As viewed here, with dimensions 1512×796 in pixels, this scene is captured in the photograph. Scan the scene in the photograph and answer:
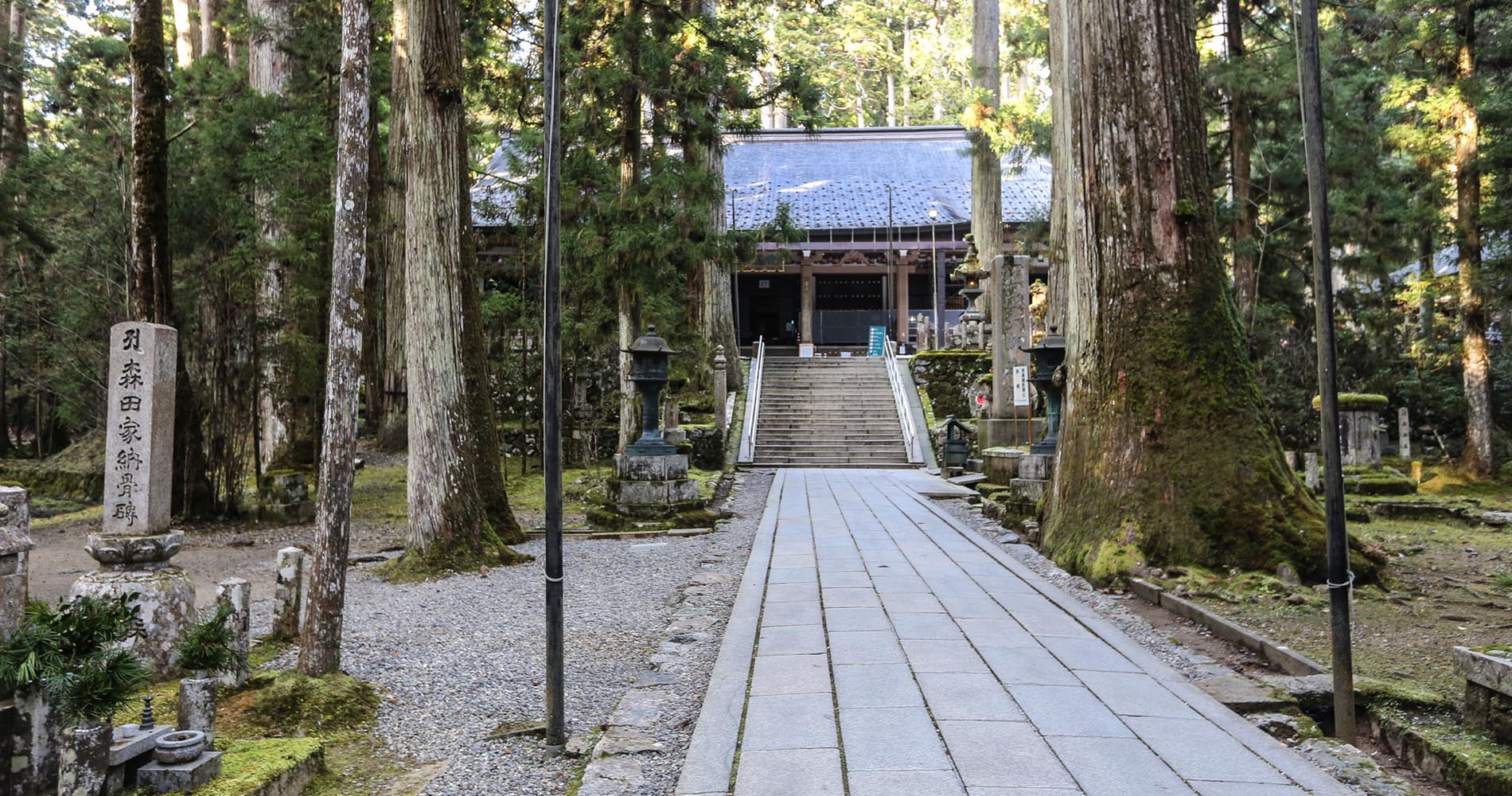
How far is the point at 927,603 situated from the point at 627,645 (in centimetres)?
171

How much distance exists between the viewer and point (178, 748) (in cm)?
265

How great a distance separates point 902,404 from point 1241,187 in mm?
8071

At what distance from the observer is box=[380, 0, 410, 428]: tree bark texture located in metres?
10.1

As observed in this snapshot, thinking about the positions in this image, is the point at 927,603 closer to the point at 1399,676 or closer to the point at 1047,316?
the point at 1399,676

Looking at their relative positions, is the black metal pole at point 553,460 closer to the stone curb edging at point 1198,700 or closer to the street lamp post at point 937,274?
the stone curb edging at point 1198,700

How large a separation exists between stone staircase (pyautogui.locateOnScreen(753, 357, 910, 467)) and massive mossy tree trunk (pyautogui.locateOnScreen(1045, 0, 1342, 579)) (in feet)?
36.0

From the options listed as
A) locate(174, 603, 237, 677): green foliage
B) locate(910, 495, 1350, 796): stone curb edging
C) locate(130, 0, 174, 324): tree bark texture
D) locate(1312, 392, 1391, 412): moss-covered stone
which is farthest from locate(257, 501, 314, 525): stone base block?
locate(1312, 392, 1391, 412): moss-covered stone

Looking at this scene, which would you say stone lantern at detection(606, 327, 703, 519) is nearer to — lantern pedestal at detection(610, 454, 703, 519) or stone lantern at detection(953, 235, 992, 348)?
lantern pedestal at detection(610, 454, 703, 519)

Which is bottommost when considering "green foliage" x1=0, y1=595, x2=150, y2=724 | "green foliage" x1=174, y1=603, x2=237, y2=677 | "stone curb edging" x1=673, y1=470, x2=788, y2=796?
"stone curb edging" x1=673, y1=470, x2=788, y2=796

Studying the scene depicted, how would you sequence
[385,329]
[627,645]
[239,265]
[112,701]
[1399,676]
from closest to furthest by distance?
[112,701] → [1399,676] → [627,645] → [239,265] → [385,329]

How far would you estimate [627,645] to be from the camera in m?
4.99

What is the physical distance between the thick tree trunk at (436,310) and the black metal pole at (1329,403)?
597cm

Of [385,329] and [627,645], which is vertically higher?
[385,329]

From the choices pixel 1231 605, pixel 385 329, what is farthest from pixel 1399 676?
pixel 385 329
